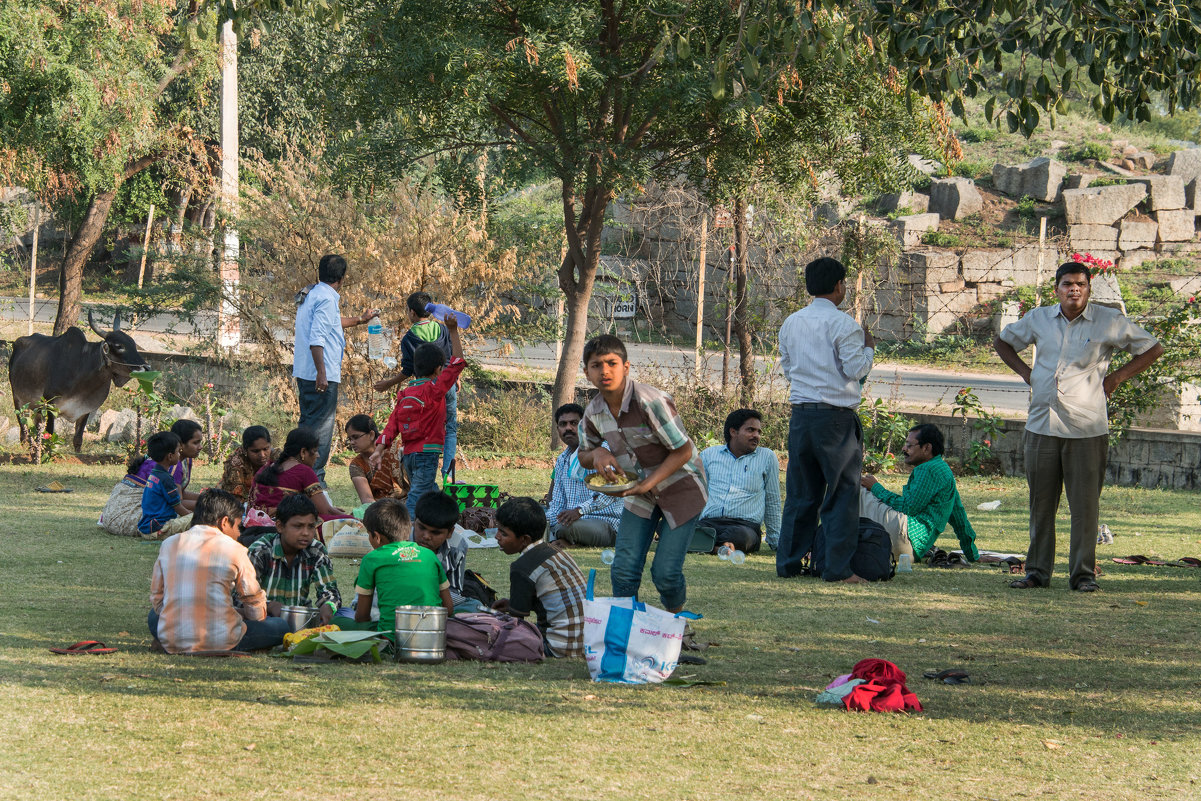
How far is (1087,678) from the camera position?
514cm

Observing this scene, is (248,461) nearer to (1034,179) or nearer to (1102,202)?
(1102,202)

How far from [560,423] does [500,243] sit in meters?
6.99

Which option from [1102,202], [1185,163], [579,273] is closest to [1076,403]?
[579,273]

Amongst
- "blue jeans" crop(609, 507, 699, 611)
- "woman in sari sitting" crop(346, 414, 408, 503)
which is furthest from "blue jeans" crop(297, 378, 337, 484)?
"blue jeans" crop(609, 507, 699, 611)

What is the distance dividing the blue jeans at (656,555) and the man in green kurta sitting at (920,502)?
293cm

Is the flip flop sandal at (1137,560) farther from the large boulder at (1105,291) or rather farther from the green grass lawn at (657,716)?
the large boulder at (1105,291)

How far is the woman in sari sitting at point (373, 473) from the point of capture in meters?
9.07

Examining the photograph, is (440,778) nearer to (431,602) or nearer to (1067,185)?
(431,602)

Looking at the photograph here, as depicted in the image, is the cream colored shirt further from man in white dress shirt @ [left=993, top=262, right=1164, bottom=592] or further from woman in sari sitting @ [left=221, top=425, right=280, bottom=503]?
woman in sari sitting @ [left=221, top=425, right=280, bottom=503]

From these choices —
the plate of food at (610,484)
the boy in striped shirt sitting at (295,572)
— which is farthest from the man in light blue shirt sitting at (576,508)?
the plate of food at (610,484)

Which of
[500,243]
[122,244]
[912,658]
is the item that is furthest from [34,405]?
[122,244]

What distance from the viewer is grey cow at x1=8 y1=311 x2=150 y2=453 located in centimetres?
1292

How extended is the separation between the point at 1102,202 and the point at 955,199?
317 centimetres

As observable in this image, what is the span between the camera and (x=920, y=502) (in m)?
8.19
